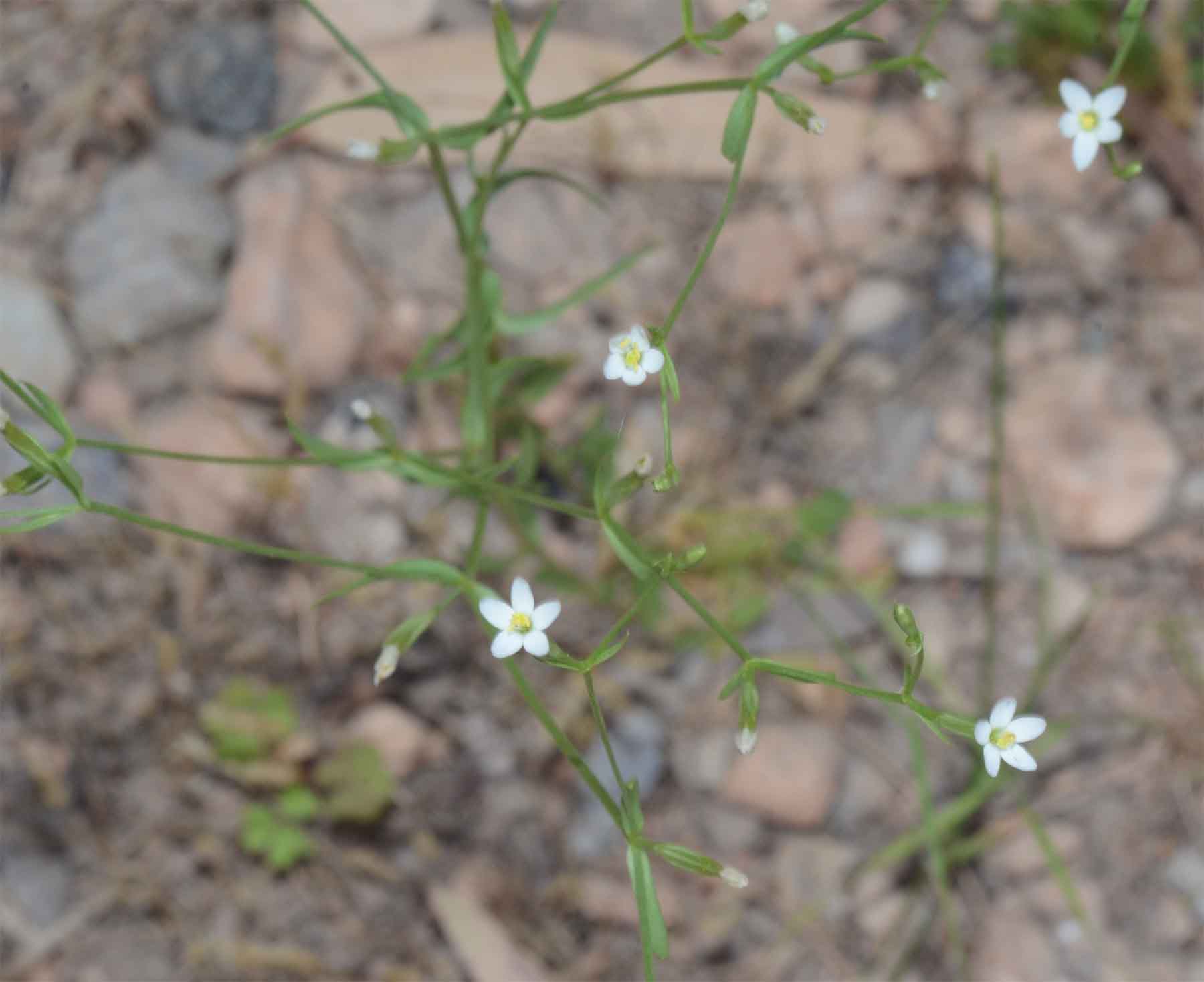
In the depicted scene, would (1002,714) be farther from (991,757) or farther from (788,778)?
(788,778)

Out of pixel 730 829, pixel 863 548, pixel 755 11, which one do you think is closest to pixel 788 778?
pixel 730 829

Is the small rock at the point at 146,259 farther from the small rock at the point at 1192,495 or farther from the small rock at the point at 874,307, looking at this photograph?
the small rock at the point at 1192,495

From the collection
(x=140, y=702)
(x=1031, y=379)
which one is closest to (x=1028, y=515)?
(x=1031, y=379)

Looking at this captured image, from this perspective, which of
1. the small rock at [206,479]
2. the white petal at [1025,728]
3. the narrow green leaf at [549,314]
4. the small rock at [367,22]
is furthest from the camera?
the small rock at [367,22]

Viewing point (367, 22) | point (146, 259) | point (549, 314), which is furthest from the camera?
point (367, 22)

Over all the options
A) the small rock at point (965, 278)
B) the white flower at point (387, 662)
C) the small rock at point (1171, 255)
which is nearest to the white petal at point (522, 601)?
the white flower at point (387, 662)

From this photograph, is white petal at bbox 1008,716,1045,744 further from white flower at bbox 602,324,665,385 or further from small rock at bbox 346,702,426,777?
small rock at bbox 346,702,426,777
